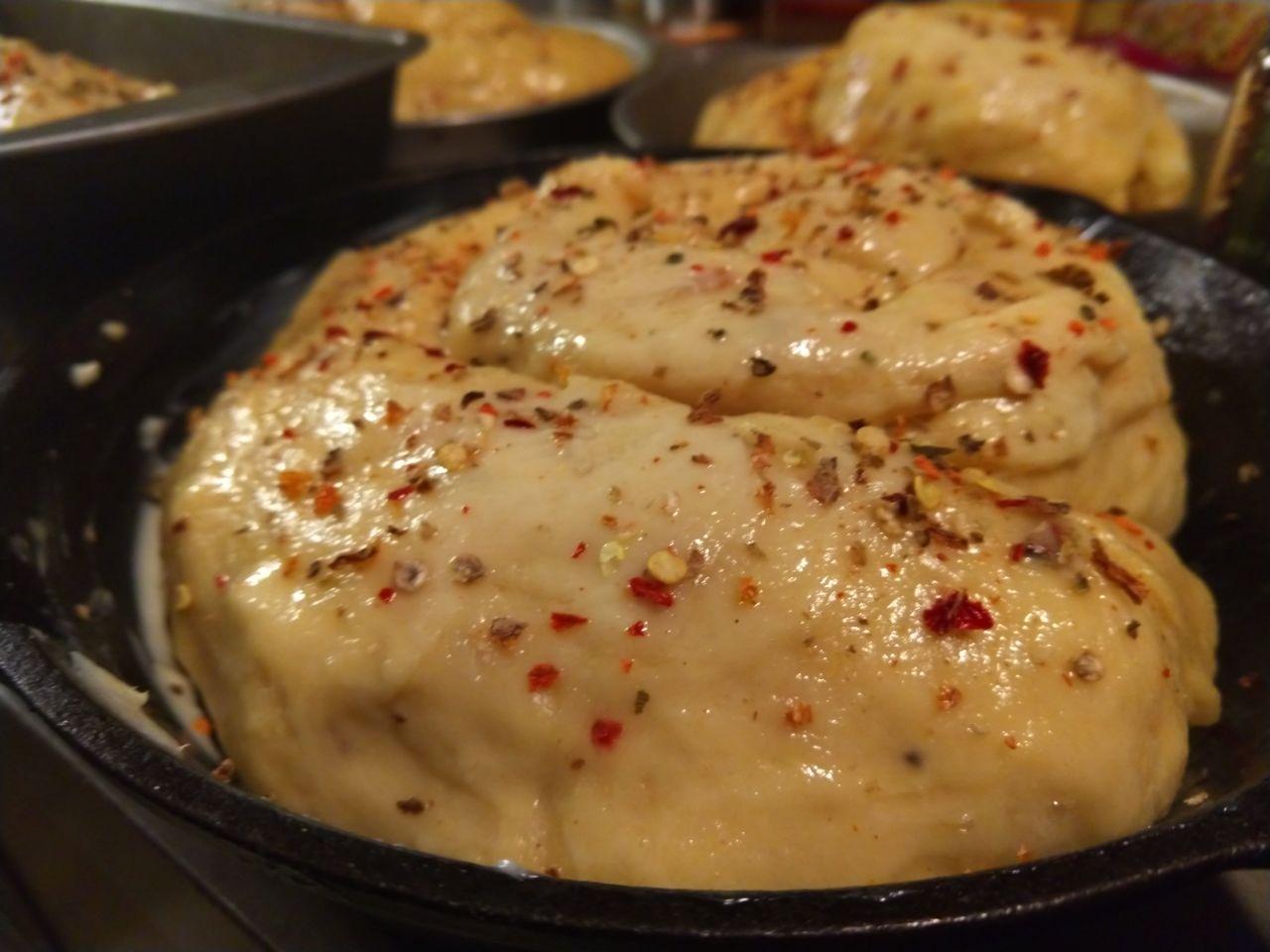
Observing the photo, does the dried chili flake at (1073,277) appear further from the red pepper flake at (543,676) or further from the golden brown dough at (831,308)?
the red pepper flake at (543,676)

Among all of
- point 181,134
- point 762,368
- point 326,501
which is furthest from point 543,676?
point 181,134

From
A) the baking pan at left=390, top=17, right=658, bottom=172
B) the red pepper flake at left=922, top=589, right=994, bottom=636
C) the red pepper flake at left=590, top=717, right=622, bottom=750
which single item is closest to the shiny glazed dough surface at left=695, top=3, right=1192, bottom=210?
the baking pan at left=390, top=17, right=658, bottom=172

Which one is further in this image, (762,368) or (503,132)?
(503,132)

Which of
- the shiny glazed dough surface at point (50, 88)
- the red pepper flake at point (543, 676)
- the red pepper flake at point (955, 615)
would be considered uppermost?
the shiny glazed dough surface at point (50, 88)

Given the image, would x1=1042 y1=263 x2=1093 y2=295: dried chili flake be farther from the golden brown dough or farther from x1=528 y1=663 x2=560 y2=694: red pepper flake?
x1=528 y1=663 x2=560 y2=694: red pepper flake

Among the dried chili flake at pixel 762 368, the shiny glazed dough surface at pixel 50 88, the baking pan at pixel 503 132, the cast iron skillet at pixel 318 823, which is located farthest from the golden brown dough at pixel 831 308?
the baking pan at pixel 503 132

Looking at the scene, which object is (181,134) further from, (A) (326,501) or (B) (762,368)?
(B) (762,368)
